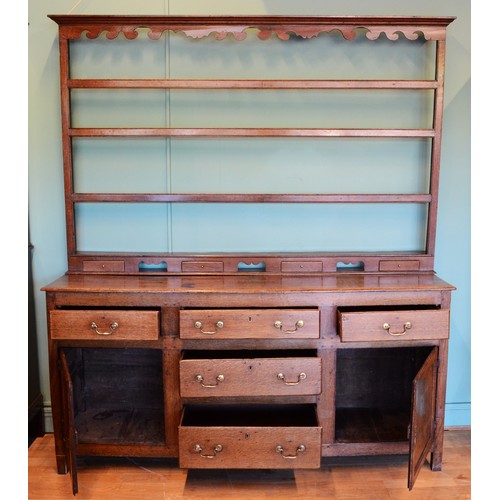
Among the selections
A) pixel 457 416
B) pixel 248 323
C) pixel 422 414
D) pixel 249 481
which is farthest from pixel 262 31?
pixel 457 416

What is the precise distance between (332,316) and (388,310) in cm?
26

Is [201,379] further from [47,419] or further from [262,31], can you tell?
[262,31]

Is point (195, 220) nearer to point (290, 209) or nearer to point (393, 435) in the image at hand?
point (290, 209)

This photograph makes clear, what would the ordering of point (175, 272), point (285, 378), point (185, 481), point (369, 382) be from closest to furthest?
point (285, 378), point (185, 481), point (175, 272), point (369, 382)

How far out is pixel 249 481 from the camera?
2.25 meters

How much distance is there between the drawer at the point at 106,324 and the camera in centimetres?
208

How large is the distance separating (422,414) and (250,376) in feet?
2.45

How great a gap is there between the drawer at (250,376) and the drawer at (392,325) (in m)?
0.20

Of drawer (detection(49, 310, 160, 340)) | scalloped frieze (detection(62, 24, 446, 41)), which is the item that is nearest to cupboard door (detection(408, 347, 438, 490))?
drawer (detection(49, 310, 160, 340))

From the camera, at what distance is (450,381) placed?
268cm

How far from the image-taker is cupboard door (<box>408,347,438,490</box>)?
197 centimetres

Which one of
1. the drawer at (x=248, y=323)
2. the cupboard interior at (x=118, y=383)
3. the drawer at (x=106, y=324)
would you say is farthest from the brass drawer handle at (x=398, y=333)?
the cupboard interior at (x=118, y=383)

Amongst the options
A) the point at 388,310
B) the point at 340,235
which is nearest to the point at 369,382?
the point at 388,310

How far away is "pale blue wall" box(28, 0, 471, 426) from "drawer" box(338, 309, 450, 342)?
1.77ft
